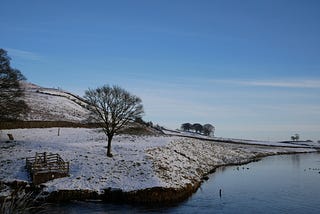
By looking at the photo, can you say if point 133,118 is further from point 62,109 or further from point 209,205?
point 62,109

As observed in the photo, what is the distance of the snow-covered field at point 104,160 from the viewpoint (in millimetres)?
33812

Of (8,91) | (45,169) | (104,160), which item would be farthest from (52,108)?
(45,169)

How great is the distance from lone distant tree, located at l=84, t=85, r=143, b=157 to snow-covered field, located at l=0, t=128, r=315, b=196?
12.1 feet

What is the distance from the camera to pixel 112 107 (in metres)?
44.2

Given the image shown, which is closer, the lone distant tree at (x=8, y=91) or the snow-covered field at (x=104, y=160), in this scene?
the snow-covered field at (x=104, y=160)

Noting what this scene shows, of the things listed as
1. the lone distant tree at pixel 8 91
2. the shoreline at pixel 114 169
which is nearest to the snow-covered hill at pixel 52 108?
the shoreline at pixel 114 169

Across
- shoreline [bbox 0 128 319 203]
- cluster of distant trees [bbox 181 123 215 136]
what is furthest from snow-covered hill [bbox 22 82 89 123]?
cluster of distant trees [bbox 181 123 215 136]

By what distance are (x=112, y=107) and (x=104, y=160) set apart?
739 cm

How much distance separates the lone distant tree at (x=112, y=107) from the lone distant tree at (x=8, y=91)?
8441mm

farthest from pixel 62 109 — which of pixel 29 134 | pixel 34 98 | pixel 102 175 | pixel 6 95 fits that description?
pixel 102 175

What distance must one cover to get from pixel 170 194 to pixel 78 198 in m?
8.21

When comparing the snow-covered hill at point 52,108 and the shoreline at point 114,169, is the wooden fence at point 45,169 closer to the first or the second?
the shoreline at point 114,169

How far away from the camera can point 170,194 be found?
1289 inches

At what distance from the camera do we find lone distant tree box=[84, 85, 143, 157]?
44125 millimetres
